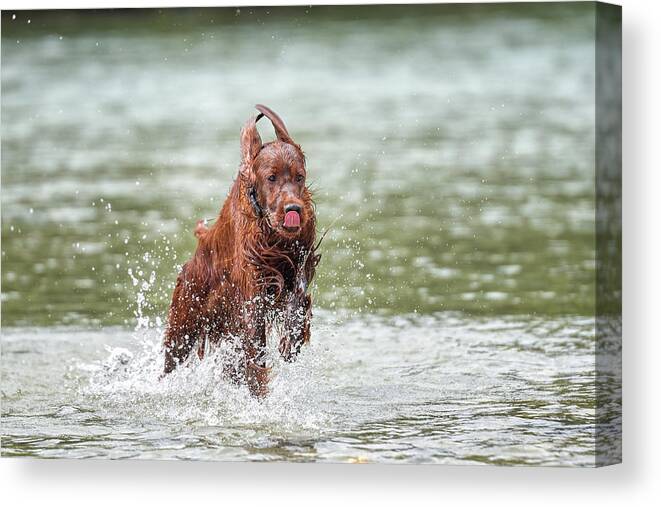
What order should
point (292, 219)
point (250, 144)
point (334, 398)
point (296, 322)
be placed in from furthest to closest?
point (334, 398), point (296, 322), point (250, 144), point (292, 219)

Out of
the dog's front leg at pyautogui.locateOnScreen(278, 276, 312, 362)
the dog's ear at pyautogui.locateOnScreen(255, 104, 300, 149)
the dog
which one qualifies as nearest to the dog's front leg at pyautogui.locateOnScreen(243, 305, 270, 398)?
the dog

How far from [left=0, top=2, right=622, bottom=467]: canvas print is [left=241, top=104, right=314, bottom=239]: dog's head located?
0.01 meters

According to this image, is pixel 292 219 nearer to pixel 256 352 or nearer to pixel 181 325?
pixel 256 352

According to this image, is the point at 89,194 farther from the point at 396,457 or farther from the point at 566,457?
the point at 566,457

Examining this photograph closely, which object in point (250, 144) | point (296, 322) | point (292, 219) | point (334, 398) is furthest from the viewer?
point (334, 398)

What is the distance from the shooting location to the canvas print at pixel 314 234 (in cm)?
917

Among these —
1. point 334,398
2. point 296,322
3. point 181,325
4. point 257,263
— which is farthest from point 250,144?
point 334,398

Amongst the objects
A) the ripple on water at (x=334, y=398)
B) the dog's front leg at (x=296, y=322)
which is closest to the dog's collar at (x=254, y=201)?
the dog's front leg at (x=296, y=322)

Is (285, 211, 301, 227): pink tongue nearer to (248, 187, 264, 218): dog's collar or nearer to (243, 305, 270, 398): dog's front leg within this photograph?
(248, 187, 264, 218): dog's collar

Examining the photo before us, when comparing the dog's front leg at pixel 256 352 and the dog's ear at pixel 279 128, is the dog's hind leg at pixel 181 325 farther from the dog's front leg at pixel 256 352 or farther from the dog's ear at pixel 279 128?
the dog's ear at pixel 279 128

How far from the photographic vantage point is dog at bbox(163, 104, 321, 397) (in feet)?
29.7

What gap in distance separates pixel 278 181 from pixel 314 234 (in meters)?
0.35

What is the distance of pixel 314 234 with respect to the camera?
9172 mm

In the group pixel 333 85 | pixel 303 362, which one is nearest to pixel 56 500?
pixel 303 362
